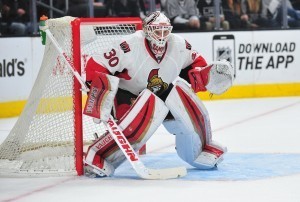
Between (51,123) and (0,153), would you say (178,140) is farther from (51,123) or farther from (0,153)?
(0,153)

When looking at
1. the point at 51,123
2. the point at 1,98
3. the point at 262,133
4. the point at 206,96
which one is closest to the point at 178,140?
the point at 51,123

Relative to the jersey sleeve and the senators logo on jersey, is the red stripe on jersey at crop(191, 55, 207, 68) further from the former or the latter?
the senators logo on jersey

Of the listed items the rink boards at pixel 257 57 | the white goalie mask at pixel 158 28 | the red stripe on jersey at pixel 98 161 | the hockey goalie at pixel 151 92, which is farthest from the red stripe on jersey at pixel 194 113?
the rink boards at pixel 257 57

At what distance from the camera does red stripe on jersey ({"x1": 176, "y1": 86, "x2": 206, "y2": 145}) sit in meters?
4.59

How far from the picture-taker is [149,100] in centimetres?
448

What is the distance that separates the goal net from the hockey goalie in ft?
0.46

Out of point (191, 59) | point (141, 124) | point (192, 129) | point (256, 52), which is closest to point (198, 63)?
point (191, 59)

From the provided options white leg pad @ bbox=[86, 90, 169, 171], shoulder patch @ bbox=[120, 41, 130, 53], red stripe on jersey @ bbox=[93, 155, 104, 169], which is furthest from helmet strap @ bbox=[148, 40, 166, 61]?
red stripe on jersey @ bbox=[93, 155, 104, 169]

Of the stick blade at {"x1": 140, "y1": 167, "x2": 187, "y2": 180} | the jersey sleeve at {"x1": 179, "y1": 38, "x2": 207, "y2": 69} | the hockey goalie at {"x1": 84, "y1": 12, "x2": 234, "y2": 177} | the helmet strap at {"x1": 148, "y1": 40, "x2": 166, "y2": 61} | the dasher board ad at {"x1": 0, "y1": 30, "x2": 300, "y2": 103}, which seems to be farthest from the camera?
the dasher board ad at {"x1": 0, "y1": 30, "x2": 300, "y2": 103}

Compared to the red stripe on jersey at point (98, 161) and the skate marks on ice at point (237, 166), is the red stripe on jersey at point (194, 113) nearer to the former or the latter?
the skate marks on ice at point (237, 166)

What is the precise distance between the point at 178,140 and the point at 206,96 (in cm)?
409

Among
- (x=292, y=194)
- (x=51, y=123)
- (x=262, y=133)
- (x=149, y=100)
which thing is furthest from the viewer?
(x=262, y=133)

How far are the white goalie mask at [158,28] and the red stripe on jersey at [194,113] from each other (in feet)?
0.86

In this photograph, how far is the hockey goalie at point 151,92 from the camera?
14.8 ft
